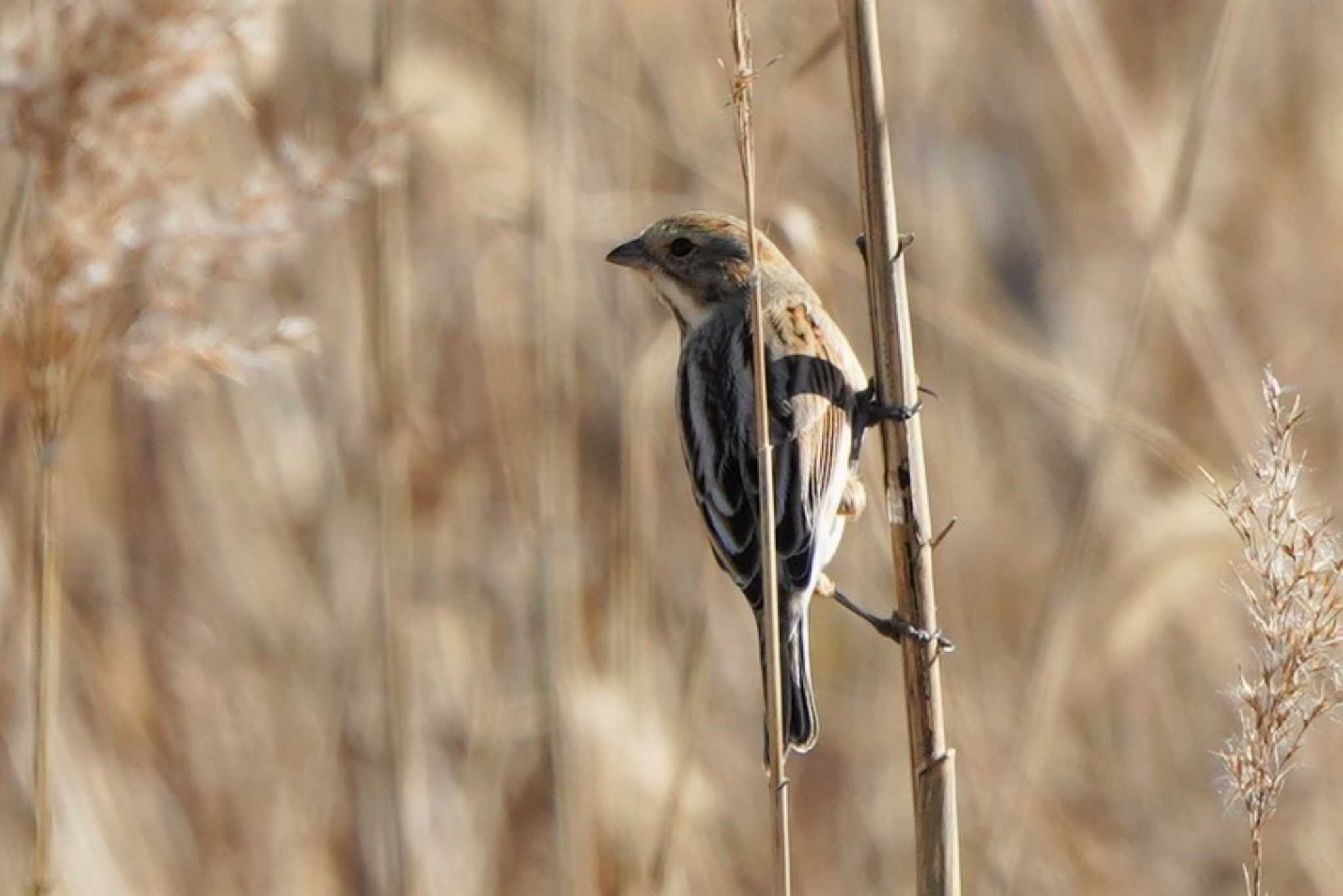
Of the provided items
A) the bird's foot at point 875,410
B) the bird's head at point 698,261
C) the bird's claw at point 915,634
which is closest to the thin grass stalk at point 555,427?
the bird's head at point 698,261

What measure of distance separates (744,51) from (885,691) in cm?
233

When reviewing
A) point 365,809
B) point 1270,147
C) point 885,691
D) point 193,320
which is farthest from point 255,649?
point 1270,147

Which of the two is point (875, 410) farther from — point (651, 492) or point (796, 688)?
point (651, 492)

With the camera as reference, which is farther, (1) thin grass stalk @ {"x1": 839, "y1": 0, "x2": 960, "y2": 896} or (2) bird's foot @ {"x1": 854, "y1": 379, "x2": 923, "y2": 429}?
(2) bird's foot @ {"x1": 854, "y1": 379, "x2": 923, "y2": 429}

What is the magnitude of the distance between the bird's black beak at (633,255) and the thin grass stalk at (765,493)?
95cm

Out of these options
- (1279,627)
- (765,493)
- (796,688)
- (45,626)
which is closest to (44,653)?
(45,626)

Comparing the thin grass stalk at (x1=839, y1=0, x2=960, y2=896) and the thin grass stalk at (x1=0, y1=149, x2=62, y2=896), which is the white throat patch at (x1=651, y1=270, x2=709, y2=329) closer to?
the thin grass stalk at (x1=839, y1=0, x2=960, y2=896)

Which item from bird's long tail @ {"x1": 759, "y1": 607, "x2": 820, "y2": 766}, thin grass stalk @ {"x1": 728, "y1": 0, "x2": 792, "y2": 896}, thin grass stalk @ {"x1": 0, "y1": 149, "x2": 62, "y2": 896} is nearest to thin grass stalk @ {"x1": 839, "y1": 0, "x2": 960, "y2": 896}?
thin grass stalk @ {"x1": 728, "y1": 0, "x2": 792, "y2": 896}

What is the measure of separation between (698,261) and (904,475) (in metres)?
0.92

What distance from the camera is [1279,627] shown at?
60.0 inches

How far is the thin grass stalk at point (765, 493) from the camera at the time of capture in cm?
157

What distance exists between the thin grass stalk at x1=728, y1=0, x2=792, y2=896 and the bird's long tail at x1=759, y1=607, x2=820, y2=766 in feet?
0.79

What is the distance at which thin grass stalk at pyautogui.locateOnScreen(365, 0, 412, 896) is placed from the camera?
240cm

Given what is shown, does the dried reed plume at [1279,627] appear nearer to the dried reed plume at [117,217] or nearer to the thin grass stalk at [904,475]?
the thin grass stalk at [904,475]
